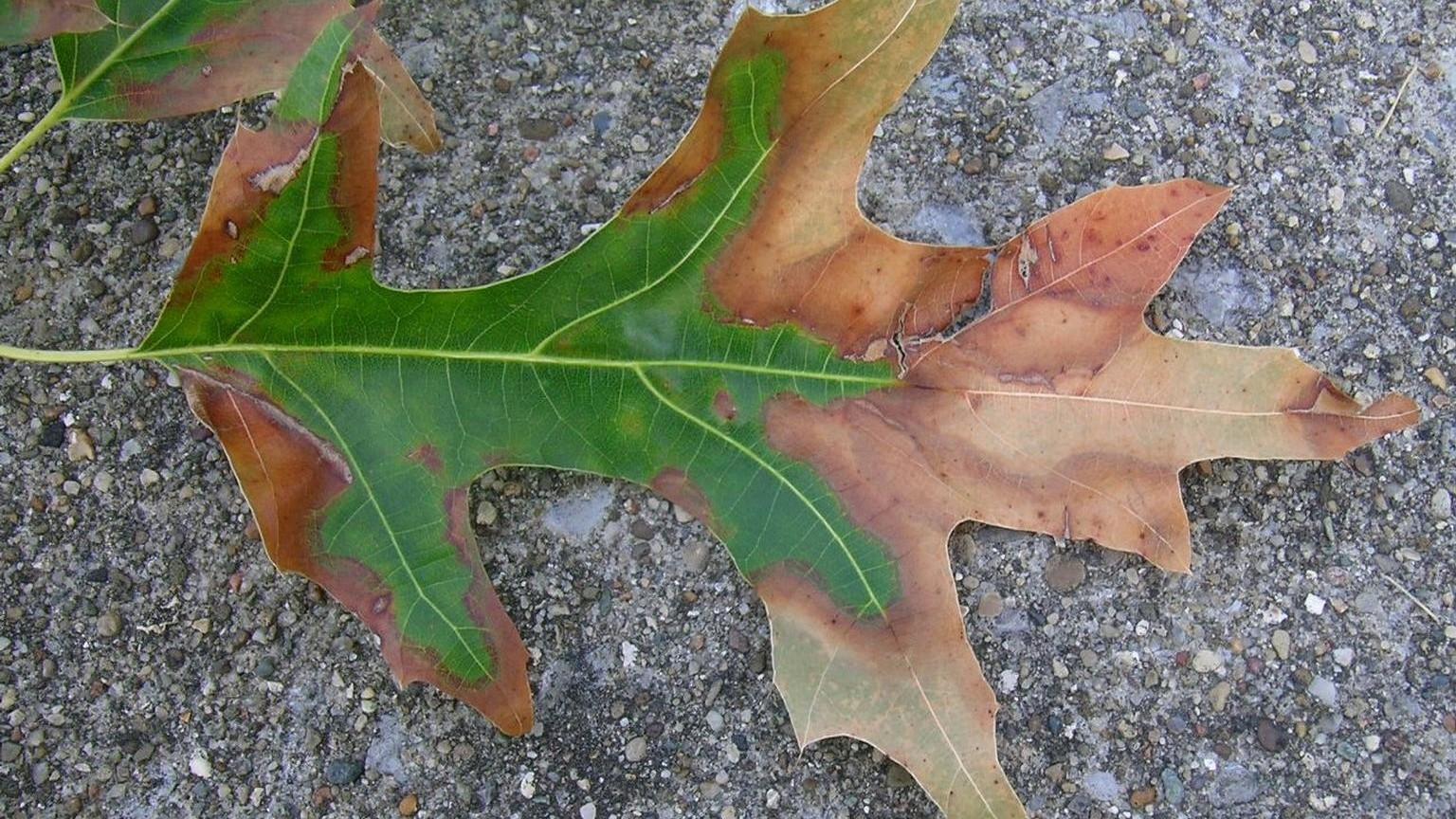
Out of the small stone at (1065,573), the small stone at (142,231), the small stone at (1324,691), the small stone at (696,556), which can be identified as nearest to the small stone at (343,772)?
the small stone at (696,556)

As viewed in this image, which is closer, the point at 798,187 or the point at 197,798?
the point at 798,187

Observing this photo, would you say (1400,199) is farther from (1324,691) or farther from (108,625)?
(108,625)

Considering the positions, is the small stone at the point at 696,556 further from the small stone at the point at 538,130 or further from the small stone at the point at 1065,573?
the small stone at the point at 538,130

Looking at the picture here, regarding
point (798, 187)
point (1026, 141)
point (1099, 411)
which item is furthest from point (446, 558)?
point (1026, 141)

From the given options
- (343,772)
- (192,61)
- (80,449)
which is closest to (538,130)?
(192,61)

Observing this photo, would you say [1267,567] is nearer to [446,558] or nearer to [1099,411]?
[1099,411]

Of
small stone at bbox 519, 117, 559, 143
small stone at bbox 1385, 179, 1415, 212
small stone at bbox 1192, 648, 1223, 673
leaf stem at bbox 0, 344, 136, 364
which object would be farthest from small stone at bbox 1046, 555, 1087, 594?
leaf stem at bbox 0, 344, 136, 364

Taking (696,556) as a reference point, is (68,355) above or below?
above
